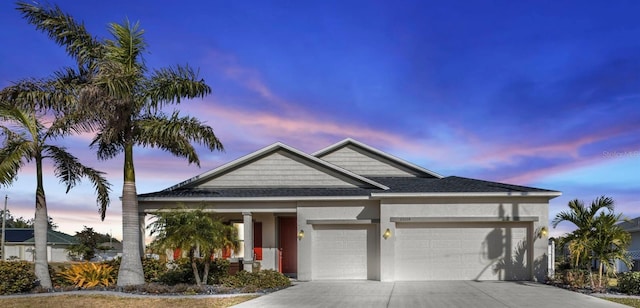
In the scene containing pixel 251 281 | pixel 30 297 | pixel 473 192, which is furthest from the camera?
pixel 473 192

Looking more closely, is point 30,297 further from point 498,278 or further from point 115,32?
point 498,278

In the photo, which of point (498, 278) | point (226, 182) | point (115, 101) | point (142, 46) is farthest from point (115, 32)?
point (498, 278)

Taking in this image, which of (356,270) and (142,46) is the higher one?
(142,46)

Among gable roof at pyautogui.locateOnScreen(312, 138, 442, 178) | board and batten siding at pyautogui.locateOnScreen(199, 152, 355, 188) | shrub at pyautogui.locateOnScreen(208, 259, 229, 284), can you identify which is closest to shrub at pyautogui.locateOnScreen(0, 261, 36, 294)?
shrub at pyautogui.locateOnScreen(208, 259, 229, 284)

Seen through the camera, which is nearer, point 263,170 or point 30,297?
point 30,297

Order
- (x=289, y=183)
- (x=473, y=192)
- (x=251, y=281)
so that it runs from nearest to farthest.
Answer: (x=251, y=281) < (x=473, y=192) < (x=289, y=183)

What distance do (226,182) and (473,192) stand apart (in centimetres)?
958

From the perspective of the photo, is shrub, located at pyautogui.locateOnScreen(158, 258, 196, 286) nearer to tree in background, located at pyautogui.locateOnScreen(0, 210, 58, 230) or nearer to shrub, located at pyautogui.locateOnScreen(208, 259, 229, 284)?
shrub, located at pyautogui.locateOnScreen(208, 259, 229, 284)

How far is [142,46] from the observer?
16.9 metres

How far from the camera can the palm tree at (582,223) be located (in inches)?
630

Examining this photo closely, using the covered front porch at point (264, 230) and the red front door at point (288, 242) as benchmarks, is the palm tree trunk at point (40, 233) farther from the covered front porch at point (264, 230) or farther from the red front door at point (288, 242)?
the red front door at point (288, 242)

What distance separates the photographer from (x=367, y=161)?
2505 cm

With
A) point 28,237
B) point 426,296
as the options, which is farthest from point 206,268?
point 28,237

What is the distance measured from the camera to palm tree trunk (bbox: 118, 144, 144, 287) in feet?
54.5
